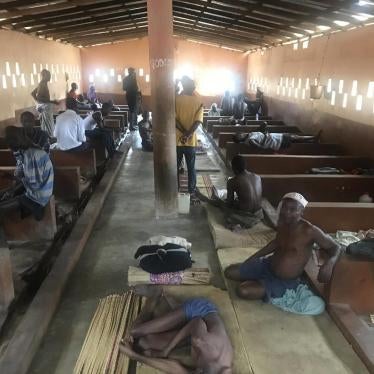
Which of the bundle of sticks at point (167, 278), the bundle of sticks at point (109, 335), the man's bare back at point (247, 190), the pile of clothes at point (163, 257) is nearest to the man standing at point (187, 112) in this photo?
the man's bare back at point (247, 190)

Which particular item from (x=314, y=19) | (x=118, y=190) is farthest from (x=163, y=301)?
(x=314, y=19)

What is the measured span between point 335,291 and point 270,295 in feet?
1.66

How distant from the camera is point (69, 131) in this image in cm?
703

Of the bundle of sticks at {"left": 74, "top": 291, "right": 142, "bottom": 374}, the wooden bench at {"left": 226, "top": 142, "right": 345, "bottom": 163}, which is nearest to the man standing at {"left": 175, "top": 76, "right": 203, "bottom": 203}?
the wooden bench at {"left": 226, "top": 142, "right": 345, "bottom": 163}

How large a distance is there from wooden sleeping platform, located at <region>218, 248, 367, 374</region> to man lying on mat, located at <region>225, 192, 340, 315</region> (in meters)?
0.09

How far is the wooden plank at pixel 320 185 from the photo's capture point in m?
5.77

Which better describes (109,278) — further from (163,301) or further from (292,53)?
(292,53)

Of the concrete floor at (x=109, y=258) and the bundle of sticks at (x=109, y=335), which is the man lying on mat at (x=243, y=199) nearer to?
the concrete floor at (x=109, y=258)

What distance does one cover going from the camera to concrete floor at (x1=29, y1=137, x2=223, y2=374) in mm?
3031

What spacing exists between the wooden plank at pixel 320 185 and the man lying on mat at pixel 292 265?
2259 millimetres

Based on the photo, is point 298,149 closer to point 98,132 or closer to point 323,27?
point 323,27

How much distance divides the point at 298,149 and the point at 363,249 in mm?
4914

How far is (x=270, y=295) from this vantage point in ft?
11.4

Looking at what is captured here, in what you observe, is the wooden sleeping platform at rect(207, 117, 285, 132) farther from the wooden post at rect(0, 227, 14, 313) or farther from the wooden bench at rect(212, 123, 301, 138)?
the wooden post at rect(0, 227, 14, 313)
